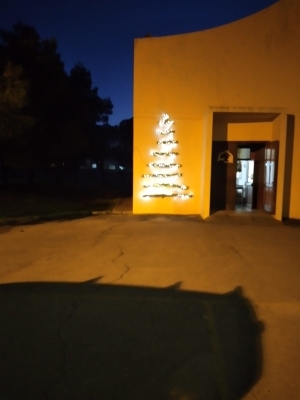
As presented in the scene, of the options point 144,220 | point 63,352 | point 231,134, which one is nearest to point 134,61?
point 231,134

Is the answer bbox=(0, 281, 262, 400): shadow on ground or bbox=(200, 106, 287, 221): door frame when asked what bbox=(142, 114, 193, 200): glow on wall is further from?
bbox=(0, 281, 262, 400): shadow on ground

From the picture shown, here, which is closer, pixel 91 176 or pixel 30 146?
pixel 30 146

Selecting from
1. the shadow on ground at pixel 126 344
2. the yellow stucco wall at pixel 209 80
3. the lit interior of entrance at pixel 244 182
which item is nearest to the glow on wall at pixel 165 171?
the yellow stucco wall at pixel 209 80

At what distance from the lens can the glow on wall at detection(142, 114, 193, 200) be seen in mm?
15125

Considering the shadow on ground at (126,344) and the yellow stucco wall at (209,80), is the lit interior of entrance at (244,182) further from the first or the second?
the shadow on ground at (126,344)

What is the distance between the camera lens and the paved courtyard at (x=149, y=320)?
3.82 meters

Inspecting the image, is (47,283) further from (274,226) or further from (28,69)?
(28,69)

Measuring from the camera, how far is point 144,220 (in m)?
14.3

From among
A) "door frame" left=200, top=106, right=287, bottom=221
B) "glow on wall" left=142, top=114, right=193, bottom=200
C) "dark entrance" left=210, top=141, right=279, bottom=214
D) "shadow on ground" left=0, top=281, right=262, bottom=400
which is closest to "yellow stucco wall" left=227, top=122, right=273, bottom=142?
"dark entrance" left=210, top=141, right=279, bottom=214

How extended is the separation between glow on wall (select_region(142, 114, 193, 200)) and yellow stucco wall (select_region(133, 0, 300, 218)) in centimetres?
25

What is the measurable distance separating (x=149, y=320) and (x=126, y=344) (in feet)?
2.52

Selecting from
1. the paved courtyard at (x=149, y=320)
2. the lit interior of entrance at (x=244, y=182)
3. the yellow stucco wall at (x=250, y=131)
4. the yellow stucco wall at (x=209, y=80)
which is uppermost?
the yellow stucco wall at (x=209, y=80)

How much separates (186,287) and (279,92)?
34.9ft

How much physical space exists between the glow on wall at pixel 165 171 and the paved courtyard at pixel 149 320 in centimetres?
521
